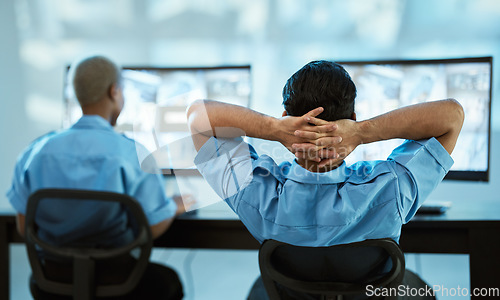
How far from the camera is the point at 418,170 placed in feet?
2.91

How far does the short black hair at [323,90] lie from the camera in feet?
2.88

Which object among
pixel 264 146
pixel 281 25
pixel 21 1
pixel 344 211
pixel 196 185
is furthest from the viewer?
pixel 21 1

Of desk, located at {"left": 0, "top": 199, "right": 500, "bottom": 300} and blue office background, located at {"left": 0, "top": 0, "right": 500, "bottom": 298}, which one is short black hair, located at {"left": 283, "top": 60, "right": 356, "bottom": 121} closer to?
desk, located at {"left": 0, "top": 199, "right": 500, "bottom": 300}

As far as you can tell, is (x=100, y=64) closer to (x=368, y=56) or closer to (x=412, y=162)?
(x=412, y=162)

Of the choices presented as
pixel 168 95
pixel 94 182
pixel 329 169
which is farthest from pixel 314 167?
pixel 168 95

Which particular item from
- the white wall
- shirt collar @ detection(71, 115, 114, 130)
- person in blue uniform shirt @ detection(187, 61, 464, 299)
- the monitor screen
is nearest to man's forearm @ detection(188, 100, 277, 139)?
person in blue uniform shirt @ detection(187, 61, 464, 299)

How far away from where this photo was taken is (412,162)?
89 centimetres

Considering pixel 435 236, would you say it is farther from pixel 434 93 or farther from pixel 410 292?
pixel 434 93

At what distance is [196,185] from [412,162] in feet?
3.30

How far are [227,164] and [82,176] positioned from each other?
56 centimetres

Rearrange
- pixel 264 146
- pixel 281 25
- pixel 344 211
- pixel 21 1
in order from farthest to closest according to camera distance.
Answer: pixel 21 1 < pixel 281 25 < pixel 264 146 < pixel 344 211

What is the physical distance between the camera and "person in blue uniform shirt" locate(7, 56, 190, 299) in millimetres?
1214

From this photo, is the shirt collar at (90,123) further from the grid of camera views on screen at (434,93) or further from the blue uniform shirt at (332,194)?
the grid of camera views on screen at (434,93)

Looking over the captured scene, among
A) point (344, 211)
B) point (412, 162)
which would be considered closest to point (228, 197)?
point (344, 211)
